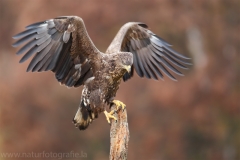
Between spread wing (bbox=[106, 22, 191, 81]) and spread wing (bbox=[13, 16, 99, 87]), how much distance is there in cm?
96

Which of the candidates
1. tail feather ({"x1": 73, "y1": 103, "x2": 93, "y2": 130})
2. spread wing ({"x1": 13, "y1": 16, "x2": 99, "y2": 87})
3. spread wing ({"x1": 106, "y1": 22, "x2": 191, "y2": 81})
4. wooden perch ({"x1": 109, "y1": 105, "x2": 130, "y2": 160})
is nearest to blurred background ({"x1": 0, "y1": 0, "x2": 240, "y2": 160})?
spread wing ({"x1": 106, "y1": 22, "x2": 191, "y2": 81})

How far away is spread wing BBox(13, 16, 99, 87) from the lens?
938 cm

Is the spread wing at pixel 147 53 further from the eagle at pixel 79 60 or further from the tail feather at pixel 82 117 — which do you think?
the tail feather at pixel 82 117

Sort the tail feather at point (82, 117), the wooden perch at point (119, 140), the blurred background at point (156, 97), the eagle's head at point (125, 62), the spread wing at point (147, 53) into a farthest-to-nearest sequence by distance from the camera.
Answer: the blurred background at point (156, 97) → the spread wing at point (147, 53) → the tail feather at point (82, 117) → the eagle's head at point (125, 62) → the wooden perch at point (119, 140)

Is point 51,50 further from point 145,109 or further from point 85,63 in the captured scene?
point 145,109

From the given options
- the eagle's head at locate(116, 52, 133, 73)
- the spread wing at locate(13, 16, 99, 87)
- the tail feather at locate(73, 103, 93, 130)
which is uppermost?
the spread wing at locate(13, 16, 99, 87)

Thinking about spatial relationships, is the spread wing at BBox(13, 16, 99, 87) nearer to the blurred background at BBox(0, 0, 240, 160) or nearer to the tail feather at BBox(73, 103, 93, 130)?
the tail feather at BBox(73, 103, 93, 130)

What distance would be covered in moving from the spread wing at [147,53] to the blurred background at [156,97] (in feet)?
26.0

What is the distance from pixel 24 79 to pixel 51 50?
981 cm

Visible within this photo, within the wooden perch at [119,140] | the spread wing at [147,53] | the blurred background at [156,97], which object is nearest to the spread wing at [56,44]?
the spread wing at [147,53]

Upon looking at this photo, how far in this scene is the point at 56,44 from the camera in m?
9.48

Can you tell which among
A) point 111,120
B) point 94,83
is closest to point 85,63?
point 94,83

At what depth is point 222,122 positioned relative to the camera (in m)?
20.0

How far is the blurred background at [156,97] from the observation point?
19141mm
